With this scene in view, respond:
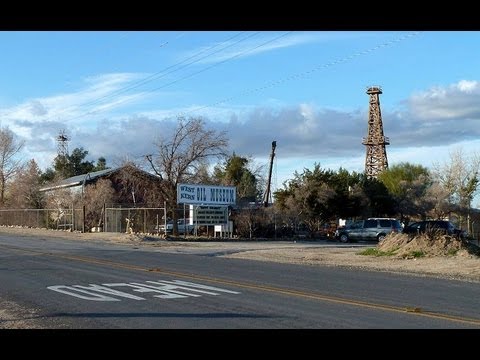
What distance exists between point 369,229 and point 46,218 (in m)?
32.4

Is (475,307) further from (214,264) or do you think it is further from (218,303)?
(214,264)

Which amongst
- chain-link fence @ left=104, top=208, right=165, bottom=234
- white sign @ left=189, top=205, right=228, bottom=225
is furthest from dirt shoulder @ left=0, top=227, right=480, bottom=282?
chain-link fence @ left=104, top=208, right=165, bottom=234

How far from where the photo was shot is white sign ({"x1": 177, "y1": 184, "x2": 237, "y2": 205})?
4553cm

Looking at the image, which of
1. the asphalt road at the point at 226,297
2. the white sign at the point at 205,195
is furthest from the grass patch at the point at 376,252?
the white sign at the point at 205,195

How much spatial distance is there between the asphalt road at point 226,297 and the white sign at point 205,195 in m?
22.2

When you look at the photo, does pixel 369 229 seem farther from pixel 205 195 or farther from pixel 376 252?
pixel 376 252

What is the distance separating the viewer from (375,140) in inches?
4006

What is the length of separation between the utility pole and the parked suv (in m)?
54.9

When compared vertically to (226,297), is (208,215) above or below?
above

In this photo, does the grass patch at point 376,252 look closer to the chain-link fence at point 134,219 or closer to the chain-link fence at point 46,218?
the chain-link fence at point 134,219

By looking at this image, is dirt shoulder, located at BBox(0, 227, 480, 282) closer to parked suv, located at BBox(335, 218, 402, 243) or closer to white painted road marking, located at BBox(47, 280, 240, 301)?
white painted road marking, located at BBox(47, 280, 240, 301)

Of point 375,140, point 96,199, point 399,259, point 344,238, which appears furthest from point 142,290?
point 375,140
